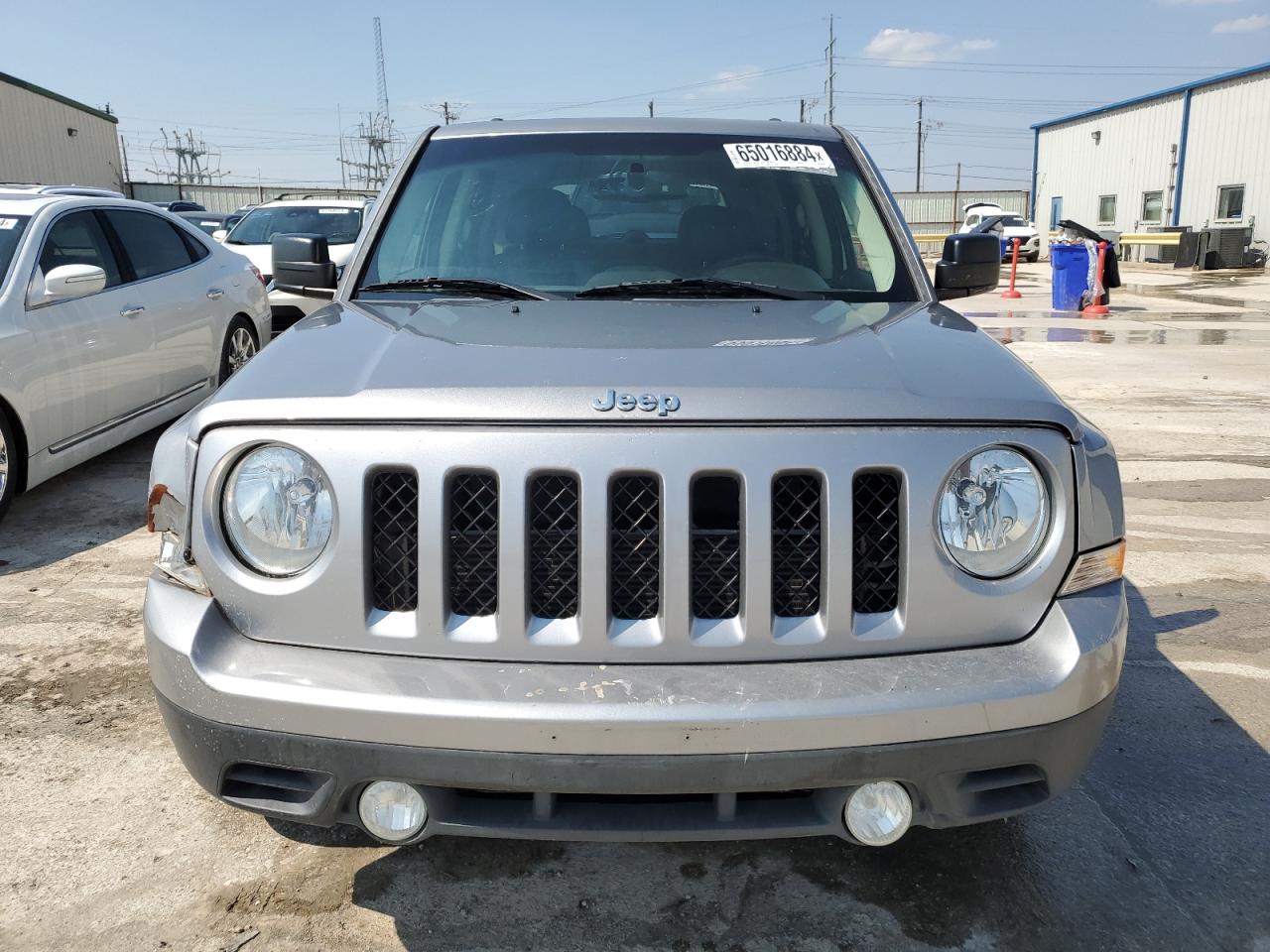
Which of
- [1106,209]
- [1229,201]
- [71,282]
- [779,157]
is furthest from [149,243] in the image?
[1106,209]

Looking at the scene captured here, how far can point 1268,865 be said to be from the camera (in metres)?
2.40

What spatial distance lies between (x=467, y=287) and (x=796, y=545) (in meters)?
1.40

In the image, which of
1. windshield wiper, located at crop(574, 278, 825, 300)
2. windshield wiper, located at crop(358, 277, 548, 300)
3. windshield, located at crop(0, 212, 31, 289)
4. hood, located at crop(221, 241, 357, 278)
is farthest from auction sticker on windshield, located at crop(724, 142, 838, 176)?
hood, located at crop(221, 241, 357, 278)

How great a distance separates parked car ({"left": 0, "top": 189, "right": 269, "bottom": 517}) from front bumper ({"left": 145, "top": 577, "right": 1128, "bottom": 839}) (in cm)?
363

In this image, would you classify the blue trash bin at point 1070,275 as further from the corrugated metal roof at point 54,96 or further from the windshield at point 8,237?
the corrugated metal roof at point 54,96

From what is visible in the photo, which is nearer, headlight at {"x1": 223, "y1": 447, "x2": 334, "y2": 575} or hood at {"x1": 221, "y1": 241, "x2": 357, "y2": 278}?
headlight at {"x1": 223, "y1": 447, "x2": 334, "y2": 575}

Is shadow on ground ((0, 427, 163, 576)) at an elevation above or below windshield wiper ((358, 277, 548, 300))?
below

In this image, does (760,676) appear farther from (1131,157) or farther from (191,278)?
(1131,157)

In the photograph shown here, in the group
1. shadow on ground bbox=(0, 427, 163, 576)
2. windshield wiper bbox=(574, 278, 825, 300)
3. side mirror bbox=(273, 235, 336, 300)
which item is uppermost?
side mirror bbox=(273, 235, 336, 300)

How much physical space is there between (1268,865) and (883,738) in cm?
133

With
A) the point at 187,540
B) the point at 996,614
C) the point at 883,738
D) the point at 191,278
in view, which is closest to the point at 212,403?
the point at 187,540

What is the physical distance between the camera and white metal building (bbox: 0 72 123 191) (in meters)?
31.6

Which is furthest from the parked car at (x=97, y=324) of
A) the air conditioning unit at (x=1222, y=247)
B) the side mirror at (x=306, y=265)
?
the air conditioning unit at (x=1222, y=247)

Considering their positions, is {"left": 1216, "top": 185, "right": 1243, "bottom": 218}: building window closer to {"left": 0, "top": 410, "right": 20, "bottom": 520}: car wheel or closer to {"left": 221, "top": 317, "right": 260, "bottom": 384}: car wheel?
{"left": 221, "top": 317, "right": 260, "bottom": 384}: car wheel
